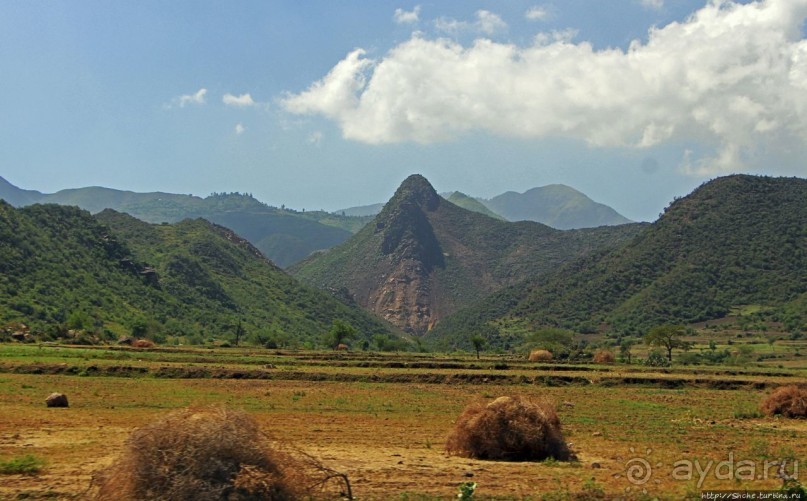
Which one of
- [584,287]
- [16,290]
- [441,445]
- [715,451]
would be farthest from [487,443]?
[584,287]

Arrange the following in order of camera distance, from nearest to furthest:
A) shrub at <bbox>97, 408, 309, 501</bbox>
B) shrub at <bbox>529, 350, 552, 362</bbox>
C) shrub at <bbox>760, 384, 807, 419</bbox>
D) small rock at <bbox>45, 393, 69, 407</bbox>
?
1. shrub at <bbox>97, 408, 309, 501</bbox>
2. small rock at <bbox>45, 393, 69, 407</bbox>
3. shrub at <bbox>760, 384, 807, 419</bbox>
4. shrub at <bbox>529, 350, 552, 362</bbox>

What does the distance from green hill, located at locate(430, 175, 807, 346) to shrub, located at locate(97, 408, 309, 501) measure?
119 m

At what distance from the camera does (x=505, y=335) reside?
152 meters

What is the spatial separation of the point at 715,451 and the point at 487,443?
7.97 metres

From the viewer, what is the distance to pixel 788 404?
33844 millimetres

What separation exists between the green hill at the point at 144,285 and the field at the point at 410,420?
42461mm

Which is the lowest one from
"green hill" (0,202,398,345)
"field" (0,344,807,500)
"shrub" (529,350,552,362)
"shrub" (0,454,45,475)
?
"shrub" (529,350,552,362)

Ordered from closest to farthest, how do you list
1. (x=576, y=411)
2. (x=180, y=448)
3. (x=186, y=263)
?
(x=180, y=448)
(x=576, y=411)
(x=186, y=263)

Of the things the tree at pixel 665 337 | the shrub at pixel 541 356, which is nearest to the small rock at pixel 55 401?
the shrub at pixel 541 356

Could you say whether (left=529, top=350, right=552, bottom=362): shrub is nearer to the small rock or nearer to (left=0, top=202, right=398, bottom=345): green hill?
(left=0, top=202, right=398, bottom=345): green hill

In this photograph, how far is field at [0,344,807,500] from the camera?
16906 millimetres

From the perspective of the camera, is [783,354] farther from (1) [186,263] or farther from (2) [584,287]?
(1) [186,263]

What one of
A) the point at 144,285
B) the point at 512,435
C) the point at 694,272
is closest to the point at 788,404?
the point at 512,435

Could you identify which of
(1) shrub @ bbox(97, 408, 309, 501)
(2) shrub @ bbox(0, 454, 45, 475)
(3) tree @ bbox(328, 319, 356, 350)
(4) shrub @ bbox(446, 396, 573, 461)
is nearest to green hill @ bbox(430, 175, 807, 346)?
(3) tree @ bbox(328, 319, 356, 350)
